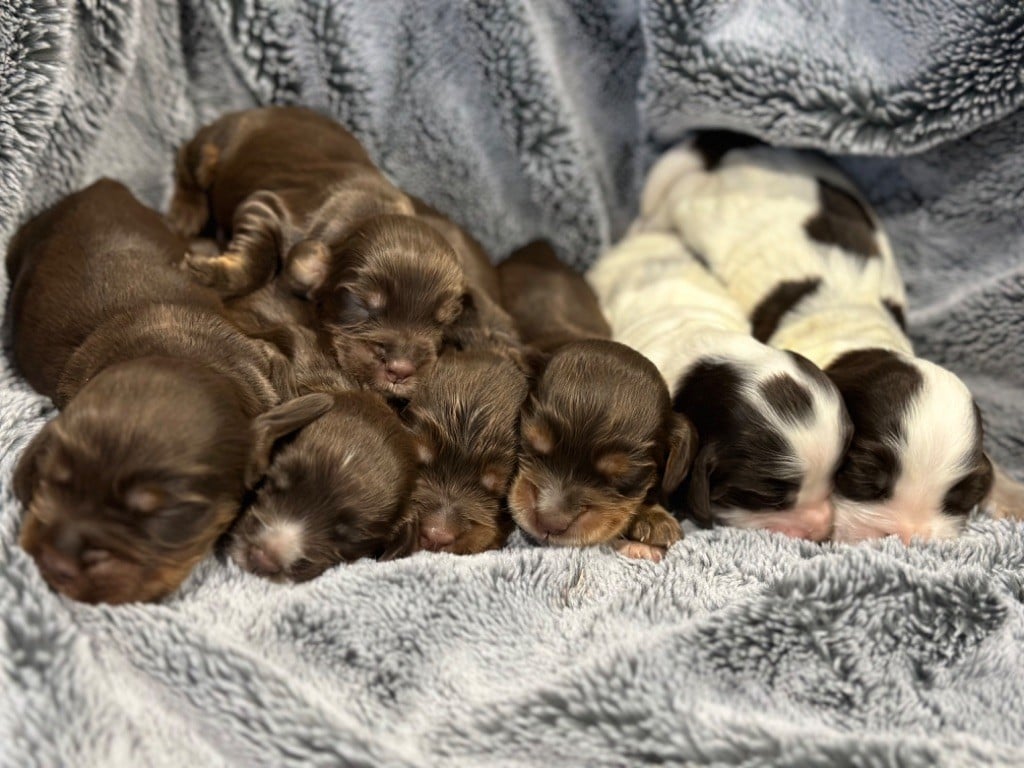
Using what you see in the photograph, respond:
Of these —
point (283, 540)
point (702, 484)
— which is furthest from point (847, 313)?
point (283, 540)

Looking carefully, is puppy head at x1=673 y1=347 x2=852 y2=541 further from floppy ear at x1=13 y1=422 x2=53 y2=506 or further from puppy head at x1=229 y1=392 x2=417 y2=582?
floppy ear at x1=13 y1=422 x2=53 y2=506

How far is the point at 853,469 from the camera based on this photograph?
2.97 m

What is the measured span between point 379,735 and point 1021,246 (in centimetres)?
295

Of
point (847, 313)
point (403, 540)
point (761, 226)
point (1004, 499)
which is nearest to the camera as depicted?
point (403, 540)

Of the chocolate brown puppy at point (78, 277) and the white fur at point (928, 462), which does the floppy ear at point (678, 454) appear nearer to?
the white fur at point (928, 462)

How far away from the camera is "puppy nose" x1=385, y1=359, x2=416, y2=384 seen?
285 cm

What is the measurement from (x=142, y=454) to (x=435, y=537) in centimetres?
86

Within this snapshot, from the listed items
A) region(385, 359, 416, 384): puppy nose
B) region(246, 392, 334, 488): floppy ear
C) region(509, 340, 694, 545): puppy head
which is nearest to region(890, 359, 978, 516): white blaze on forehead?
region(509, 340, 694, 545): puppy head

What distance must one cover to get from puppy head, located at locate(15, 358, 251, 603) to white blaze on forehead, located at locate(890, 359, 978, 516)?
189 centimetres

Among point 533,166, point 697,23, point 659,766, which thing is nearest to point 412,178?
point 533,166

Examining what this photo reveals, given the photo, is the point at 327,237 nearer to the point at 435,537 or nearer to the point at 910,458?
the point at 435,537

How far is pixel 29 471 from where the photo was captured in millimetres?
2234

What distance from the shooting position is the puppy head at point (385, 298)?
2.90 m

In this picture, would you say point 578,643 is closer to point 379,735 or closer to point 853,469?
point 379,735
